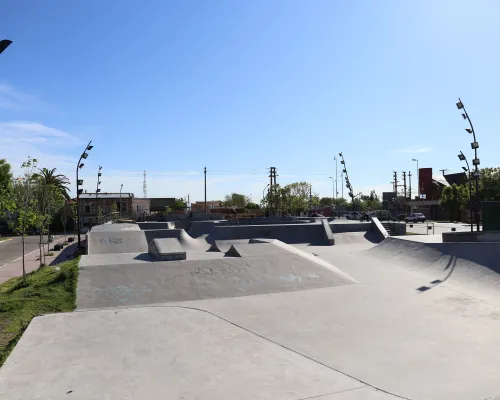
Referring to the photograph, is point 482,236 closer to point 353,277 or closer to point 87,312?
point 353,277

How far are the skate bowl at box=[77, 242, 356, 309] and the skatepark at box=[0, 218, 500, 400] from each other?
0.12 ft

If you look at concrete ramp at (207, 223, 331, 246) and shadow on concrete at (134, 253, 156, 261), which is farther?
concrete ramp at (207, 223, 331, 246)

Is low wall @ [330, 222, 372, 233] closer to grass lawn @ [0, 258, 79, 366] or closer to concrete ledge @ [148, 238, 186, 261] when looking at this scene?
concrete ledge @ [148, 238, 186, 261]

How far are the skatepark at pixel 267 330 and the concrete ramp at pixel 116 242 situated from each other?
145 inches

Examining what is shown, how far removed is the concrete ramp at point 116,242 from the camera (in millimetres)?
16453

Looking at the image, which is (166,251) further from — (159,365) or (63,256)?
(63,256)

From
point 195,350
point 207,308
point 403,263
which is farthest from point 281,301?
point 403,263

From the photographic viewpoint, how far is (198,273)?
437 inches

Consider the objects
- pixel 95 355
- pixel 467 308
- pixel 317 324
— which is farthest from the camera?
pixel 467 308

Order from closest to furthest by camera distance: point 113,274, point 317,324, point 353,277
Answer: point 317,324 → point 113,274 → point 353,277

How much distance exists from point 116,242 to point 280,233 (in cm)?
865

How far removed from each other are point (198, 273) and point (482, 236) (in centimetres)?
1314

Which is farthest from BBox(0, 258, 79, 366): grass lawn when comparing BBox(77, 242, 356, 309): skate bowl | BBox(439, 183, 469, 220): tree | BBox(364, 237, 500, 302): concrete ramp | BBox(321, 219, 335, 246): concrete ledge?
BBox(439, 183, 469, 220): tree

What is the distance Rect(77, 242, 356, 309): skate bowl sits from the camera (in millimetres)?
9742
